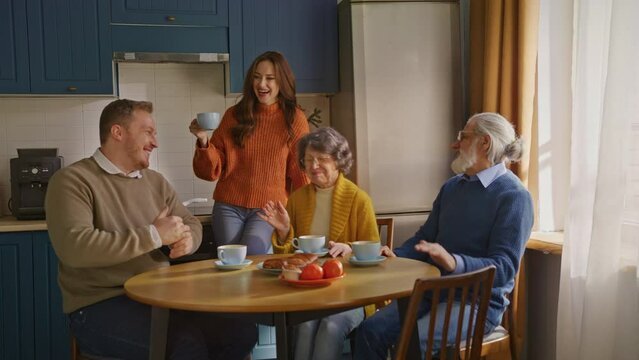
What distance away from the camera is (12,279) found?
11.6 ft

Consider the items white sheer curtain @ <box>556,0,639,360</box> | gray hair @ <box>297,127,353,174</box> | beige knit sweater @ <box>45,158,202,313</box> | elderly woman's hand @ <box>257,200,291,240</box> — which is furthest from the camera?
gray hair @ <box>297,127,353,174</box>

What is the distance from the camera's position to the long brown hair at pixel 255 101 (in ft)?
11.1

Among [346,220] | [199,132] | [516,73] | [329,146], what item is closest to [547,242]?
[516,73]

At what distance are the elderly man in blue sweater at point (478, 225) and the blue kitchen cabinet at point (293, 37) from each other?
1515 millimetres

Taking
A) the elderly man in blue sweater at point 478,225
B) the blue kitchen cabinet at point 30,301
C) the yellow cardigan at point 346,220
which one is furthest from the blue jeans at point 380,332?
the blue kitchen cabinet at point 30,301

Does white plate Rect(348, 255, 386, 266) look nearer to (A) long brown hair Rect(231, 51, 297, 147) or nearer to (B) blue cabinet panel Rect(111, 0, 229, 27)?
(A) long brown hair Rect(231, 51, 297, 147)

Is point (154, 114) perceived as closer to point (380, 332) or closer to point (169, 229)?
point (169, 229)

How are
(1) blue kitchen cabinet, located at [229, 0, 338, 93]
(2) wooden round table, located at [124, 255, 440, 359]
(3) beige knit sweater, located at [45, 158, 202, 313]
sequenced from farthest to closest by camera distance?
(1) blue kitchen cabinet, located at [229, 0, 338, 93] < (3) beige knit sweater, located at [45, 158, 202, 313] < (2) wooden round table, located at [124, 255, 440, 359]

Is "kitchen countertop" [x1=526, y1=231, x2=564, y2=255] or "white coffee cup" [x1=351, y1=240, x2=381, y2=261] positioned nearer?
"white coffee cup" [x1=351, y1=240, x2=381, y2=261]

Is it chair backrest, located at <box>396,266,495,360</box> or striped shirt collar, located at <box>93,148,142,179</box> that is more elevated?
striped shirt collar, located at <box>93,148,142,179</box>

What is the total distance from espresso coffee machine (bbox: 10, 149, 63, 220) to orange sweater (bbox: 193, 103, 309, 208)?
2.92 feet

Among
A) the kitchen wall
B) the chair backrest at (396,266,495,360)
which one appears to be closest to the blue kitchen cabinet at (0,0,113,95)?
the kitchen wall

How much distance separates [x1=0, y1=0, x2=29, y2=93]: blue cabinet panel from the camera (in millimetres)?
3686

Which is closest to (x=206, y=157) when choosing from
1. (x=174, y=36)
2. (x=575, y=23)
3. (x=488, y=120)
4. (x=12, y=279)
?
(x=174, y=36)
